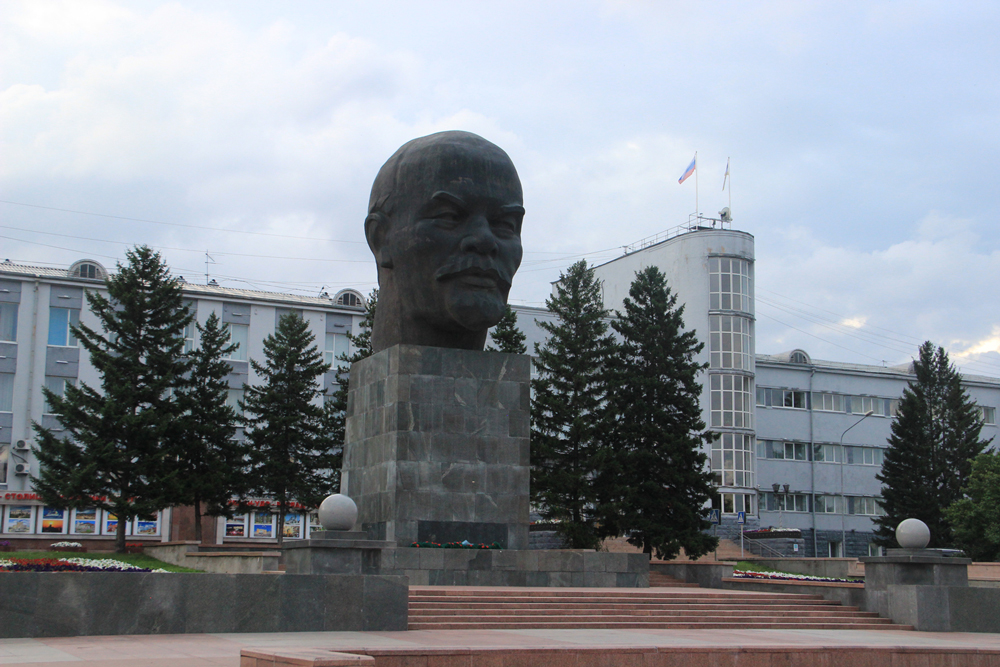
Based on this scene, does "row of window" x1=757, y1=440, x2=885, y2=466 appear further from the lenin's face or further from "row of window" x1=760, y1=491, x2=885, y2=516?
the lenin's face

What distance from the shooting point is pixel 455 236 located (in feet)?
63.7

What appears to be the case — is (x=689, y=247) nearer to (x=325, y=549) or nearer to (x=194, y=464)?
(x=194, y=464)

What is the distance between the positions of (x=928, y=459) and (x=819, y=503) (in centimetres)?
1093

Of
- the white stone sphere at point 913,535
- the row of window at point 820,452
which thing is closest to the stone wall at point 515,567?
the white stone sphere at point 913,535

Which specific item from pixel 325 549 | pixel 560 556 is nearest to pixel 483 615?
pixel 325 549

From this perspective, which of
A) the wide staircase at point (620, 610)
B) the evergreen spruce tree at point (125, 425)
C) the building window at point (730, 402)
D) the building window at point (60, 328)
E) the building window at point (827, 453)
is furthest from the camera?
the building window at point (827, 453)

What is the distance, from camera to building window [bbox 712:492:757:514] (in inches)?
1970

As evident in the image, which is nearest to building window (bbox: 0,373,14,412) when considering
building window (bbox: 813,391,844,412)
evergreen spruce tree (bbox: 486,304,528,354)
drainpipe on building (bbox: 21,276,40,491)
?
drainpipe on building (bbox: 21,276,40,491)

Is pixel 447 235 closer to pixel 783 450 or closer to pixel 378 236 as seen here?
pixel 378 236

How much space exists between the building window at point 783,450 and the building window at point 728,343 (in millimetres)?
4955

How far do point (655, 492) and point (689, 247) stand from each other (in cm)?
2152

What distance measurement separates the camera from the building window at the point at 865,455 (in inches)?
2202

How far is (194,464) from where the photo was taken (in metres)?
32.7

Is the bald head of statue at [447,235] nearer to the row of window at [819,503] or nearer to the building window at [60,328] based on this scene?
the building window at [60,328]
